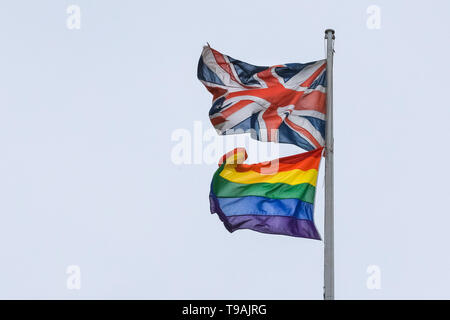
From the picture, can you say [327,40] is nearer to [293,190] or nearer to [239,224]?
[293,190]

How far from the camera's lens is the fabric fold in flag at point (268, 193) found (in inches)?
652

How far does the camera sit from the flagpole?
15359mm

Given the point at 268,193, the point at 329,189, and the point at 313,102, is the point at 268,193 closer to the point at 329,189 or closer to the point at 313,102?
the point at 329,189

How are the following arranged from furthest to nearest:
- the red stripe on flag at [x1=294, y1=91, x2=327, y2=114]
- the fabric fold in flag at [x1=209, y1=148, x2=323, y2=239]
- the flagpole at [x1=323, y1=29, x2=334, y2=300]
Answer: the red stripe on flag at [x1=294, y1=91, x2=327, y2=114]
the fabric fold in flag at [x1=209, y1=148, x2=323, y2=239]
the flagpole at [x1=323, y1=29, x2=334, y2=300]

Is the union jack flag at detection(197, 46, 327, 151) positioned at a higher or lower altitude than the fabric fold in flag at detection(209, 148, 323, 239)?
higher

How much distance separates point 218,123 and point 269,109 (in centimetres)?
119

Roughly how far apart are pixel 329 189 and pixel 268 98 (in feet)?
9.42

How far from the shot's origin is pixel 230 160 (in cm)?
1762

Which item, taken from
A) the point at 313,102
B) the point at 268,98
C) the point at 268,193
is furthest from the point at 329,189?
the point at 268,98

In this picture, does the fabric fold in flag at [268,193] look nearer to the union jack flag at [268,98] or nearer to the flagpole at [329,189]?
the flagpole at [329,189]

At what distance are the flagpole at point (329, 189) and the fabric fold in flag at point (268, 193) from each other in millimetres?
427

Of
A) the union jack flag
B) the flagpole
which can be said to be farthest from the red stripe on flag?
the flagpole

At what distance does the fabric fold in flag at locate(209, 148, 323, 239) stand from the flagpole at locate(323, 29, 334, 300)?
1.40ft

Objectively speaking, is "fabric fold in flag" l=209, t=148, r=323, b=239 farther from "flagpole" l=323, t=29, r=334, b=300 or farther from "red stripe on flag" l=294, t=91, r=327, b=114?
"red stripe on flag" l=294, t=91, r=327, b=114
